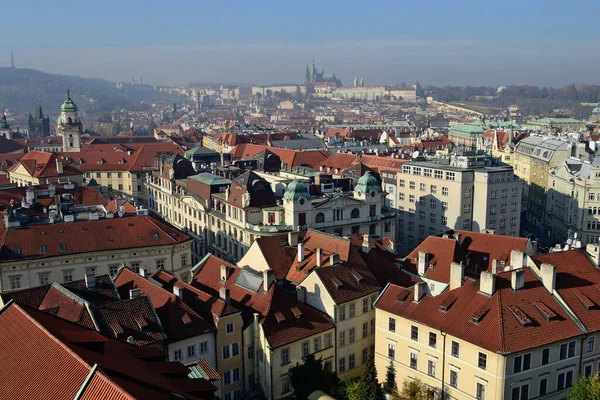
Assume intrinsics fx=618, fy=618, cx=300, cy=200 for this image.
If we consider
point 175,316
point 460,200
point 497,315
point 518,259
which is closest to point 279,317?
point 175,316

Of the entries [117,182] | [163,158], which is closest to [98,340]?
[163,158]

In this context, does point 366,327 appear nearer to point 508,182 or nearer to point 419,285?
point 419,285

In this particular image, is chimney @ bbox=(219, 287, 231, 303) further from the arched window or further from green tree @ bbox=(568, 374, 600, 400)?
the arched window

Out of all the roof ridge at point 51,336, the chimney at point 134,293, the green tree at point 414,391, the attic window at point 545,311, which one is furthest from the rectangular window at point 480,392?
the roof ridge at point 51,336

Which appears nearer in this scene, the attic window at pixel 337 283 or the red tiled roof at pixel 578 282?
the red tiled roof at pixel 578 282

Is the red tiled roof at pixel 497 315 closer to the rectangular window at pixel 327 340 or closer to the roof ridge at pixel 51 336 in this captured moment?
the rectangular window at pixel 327 340
